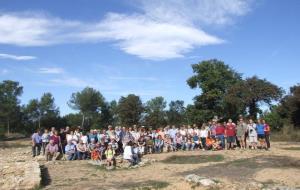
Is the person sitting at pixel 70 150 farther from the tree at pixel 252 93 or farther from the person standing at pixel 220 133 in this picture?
the tree at pixel 252 93

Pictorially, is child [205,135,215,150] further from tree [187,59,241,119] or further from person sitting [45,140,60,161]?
tree [187,59,241,119]

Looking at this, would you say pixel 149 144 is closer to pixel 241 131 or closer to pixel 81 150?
pixel 81 150

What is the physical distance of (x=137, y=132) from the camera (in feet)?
77.6

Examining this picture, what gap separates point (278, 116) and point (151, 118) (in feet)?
110

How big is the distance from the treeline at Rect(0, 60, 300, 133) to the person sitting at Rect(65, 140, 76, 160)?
28816mm

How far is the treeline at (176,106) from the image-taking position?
5138 centimetres

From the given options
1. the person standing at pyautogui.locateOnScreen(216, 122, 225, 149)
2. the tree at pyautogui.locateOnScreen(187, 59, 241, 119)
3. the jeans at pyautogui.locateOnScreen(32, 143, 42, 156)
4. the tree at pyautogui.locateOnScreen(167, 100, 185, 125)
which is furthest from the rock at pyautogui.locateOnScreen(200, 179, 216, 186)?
the tree at pyautogui.locateOnScreen(167, 100, 185, 125)

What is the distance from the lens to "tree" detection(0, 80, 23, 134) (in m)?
79.7

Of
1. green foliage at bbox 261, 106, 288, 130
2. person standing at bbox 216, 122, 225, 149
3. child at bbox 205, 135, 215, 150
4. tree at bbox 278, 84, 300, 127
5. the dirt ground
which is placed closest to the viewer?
Result: the dirt ground

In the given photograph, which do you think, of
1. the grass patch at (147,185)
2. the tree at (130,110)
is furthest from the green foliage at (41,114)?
the grass patch at (147,185)

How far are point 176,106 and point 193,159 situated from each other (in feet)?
287

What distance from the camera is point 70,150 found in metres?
22.1

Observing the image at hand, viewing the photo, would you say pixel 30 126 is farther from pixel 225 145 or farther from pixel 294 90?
pixel 225 145

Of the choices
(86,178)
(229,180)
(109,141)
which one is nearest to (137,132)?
(109,141)
